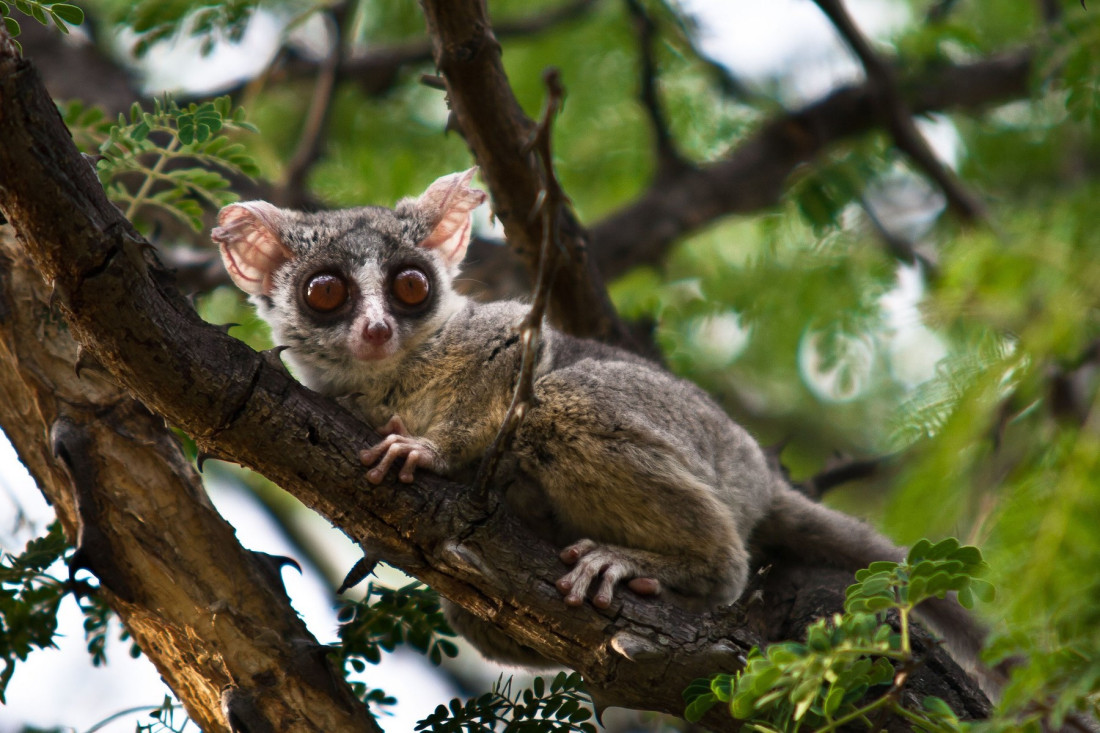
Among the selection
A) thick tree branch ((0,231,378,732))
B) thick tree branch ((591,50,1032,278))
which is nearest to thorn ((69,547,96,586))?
thick tree branch ((0,231,378,732))

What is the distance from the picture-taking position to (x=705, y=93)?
6848mm

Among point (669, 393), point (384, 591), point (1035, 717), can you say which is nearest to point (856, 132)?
point (669, 393)

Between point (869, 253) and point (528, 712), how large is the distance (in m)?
4.14

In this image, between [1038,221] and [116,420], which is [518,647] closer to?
[116,420]

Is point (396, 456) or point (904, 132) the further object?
point (904, 132)

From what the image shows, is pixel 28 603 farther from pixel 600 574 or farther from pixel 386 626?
pixel 600 574

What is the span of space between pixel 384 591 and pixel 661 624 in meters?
1.06

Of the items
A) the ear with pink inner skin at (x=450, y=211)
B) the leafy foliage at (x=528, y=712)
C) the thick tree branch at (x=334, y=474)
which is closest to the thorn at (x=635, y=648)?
the thick tree branch at (x=334, y=474)

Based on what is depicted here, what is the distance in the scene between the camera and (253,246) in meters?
3.85

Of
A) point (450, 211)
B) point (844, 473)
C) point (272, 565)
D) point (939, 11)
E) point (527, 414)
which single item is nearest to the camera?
point (272, 565)

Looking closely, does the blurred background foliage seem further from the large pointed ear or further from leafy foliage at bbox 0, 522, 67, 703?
leafy foliage at bbox 0, 522, 67, 703

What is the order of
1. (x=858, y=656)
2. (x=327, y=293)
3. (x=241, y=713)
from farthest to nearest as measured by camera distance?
(x=327, y=293), (x=241, y=713), (x=858, y=656)

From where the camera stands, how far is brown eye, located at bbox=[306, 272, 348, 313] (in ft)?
11.8

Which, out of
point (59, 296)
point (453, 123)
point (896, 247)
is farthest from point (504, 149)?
point (896, 247)
